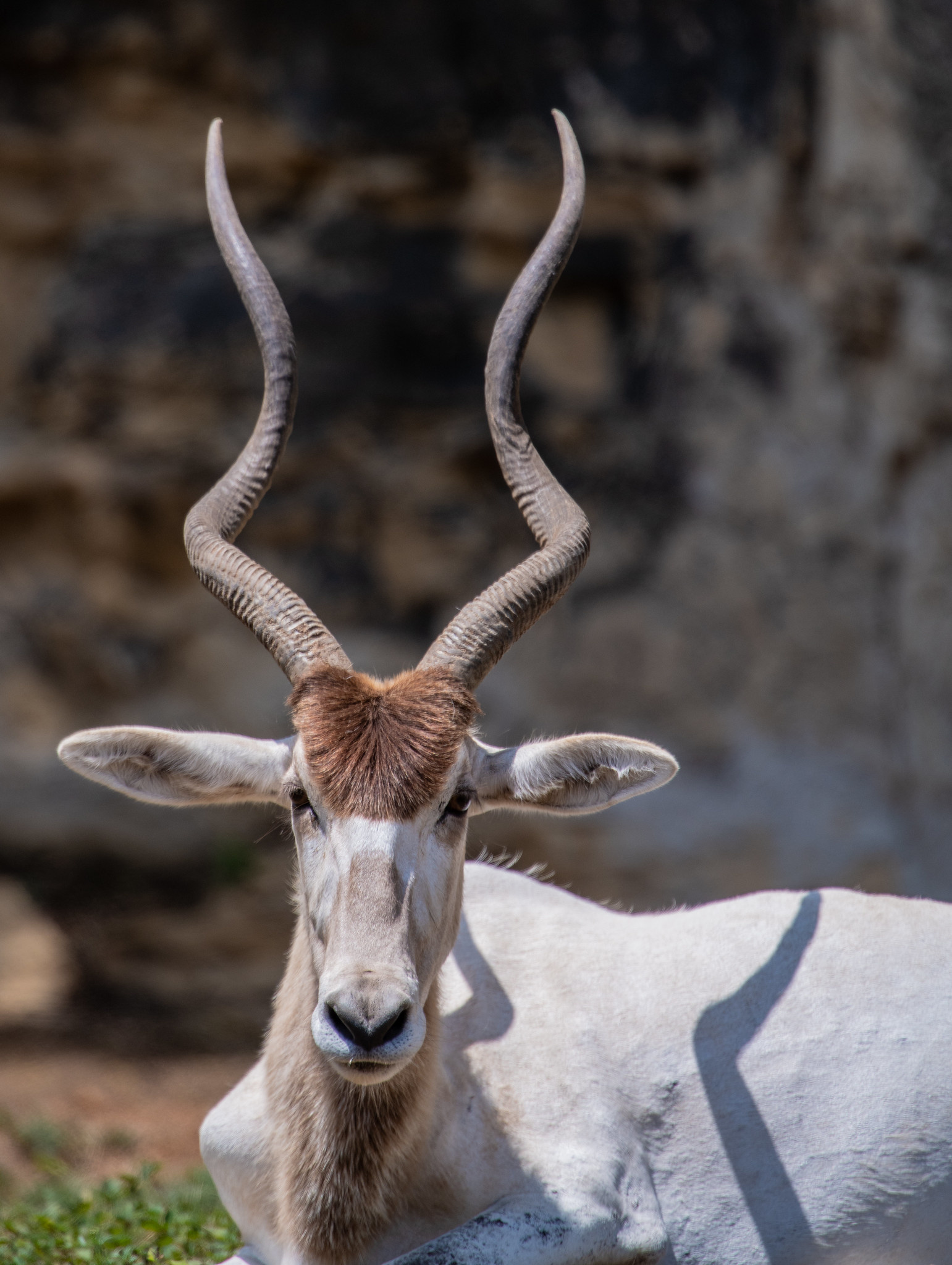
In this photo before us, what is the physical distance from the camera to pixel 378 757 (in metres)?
3.33

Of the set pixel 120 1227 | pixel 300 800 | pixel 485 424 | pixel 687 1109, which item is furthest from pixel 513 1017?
pixel 485 424

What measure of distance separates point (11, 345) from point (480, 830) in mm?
4352

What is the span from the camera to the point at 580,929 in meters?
4.30

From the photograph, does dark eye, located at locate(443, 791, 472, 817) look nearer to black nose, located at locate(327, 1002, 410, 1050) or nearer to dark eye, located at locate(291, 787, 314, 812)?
A: dark eye, located at locate(291, 787, 314, 812)

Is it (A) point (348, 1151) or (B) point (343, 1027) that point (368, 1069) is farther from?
(A) point (348, 1151)

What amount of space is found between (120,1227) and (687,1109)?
2.13 m

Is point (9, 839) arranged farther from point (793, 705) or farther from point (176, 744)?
point (176, 744)

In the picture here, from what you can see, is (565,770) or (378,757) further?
(565,770)

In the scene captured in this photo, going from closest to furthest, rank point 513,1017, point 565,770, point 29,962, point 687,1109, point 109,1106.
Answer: point 565,770, point 687,1109, point 513,1017, point 109,1106, point 29,962

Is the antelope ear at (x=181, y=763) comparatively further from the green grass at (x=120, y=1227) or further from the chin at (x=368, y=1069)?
the green grass at (x=120, y=1227)

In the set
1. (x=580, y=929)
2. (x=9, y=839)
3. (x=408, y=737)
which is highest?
Result: (x=9, y=839)

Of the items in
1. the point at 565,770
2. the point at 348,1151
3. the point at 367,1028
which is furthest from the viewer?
the point at 565,770

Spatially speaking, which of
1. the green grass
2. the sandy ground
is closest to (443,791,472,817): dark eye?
the green grass

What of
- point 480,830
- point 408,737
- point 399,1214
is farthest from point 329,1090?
point 480,830
